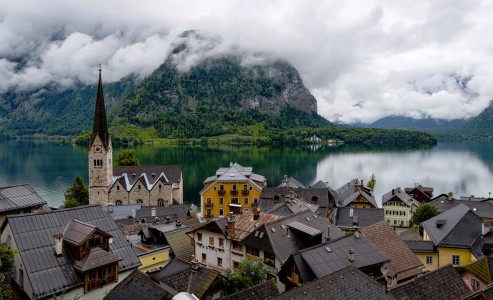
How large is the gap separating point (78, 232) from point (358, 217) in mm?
44694

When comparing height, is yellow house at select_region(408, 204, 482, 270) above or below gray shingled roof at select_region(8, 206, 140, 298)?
below

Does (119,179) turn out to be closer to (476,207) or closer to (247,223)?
(247,223)

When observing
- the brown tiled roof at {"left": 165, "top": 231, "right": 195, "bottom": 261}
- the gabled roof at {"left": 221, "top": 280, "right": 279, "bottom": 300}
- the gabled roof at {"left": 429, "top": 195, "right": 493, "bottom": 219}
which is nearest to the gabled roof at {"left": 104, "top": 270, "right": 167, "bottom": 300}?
the gabled roof at {"left": 221, "top": 280, "right": 279, "bottom": 300}

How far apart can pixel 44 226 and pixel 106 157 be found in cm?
5405

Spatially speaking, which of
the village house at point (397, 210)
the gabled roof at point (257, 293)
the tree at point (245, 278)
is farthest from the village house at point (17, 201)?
the village house at point (397, 210)

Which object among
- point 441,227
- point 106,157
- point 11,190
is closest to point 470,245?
point 441,227

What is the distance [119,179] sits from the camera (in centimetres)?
7600

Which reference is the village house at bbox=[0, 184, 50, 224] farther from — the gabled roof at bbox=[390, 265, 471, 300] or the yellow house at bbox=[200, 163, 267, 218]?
the yellow house at bbox=[200, 163, 267, 218]

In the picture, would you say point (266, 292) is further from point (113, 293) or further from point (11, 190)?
point (11, 190)

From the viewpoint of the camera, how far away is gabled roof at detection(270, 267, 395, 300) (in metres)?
18.9

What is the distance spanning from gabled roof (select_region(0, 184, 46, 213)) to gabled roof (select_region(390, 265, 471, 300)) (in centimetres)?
2306

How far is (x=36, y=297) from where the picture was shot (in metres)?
19.3

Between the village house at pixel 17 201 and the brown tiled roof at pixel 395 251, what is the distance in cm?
2377

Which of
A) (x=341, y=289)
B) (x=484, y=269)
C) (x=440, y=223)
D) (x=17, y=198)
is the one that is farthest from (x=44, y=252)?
(x=440, y=223)
